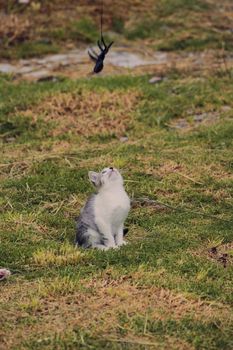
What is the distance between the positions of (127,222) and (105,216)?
39.7 inches

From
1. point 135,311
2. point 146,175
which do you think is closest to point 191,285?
point 135,311

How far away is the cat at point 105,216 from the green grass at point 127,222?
20 centimetres

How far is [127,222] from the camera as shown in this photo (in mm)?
7367

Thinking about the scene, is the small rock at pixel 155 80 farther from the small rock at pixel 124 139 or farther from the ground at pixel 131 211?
the small rock at pixel 124 139

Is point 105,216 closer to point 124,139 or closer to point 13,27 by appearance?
point 124,139

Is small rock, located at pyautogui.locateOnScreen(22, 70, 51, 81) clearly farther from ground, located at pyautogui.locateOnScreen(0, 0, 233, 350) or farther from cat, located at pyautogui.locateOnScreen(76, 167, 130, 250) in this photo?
cat, located at pyautogui.locateOnScreen(76, 167, 130, 250)

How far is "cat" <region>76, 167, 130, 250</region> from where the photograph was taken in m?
6.37

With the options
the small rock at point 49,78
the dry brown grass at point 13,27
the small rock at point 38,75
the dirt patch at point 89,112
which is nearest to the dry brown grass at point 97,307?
the dirt patch at point 89,112

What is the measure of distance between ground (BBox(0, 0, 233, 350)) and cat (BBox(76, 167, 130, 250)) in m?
0.17

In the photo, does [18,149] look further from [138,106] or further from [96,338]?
[96,338]

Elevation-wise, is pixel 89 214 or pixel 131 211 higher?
pixel 89 214

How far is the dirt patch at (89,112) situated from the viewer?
10531 millimetres

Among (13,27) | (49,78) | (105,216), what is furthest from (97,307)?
(13,27)

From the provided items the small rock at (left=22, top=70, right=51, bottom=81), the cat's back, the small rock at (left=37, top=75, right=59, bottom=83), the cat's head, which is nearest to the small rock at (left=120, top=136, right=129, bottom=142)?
the small rock at (left=37, top=75, right=59, bottom=83)
